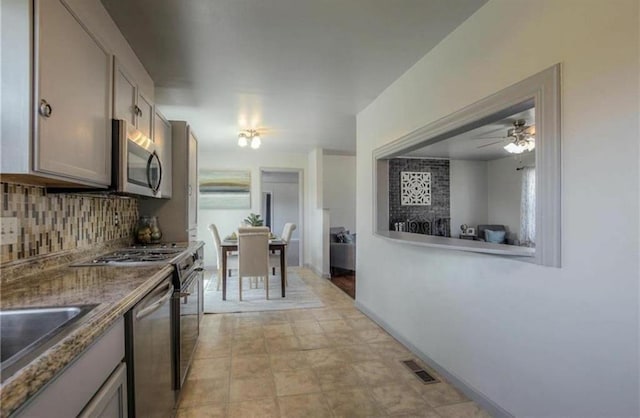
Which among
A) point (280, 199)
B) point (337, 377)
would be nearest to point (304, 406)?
point (337, 377)

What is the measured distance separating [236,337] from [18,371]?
2656 millimetres

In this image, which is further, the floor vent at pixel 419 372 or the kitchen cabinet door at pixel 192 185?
the kitchen cabinet door at pixel 192 185

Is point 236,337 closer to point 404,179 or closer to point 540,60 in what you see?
point 540,60

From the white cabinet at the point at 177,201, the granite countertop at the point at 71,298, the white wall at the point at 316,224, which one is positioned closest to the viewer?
the granite countertop at the point at 71,298

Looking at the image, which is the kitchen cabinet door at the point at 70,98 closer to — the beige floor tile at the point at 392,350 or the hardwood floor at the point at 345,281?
the beige floor tile at the point at 392,350

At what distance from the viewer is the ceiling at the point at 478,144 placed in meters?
4.13

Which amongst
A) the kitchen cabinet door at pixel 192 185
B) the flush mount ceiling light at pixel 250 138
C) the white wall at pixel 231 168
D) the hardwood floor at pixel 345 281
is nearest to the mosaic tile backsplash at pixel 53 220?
the kitchen cabinet door at pixel 192 185

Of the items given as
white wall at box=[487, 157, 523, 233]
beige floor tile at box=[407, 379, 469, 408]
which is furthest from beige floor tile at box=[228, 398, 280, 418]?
white wall at box=[487, 157, 523, 233]

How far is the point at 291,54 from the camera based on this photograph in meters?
2.46

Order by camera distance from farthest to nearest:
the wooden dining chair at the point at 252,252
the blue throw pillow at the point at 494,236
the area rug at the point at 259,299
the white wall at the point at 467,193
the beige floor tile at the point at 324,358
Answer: the white wall at the point at 467,193
the blue throw pillow at the point at 494,236
the wooden dining chair at the point at 252,252
the area rug at the point at 259,299
the beige floor tile at the point at 324,358

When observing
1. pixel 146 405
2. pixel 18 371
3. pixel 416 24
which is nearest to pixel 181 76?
pixel 416 24

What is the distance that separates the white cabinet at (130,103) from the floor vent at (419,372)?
8.59 feet

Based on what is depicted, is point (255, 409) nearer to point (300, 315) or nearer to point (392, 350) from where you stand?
point (392, 350)

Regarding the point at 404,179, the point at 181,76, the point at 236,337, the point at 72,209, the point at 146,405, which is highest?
the point at 181,76
